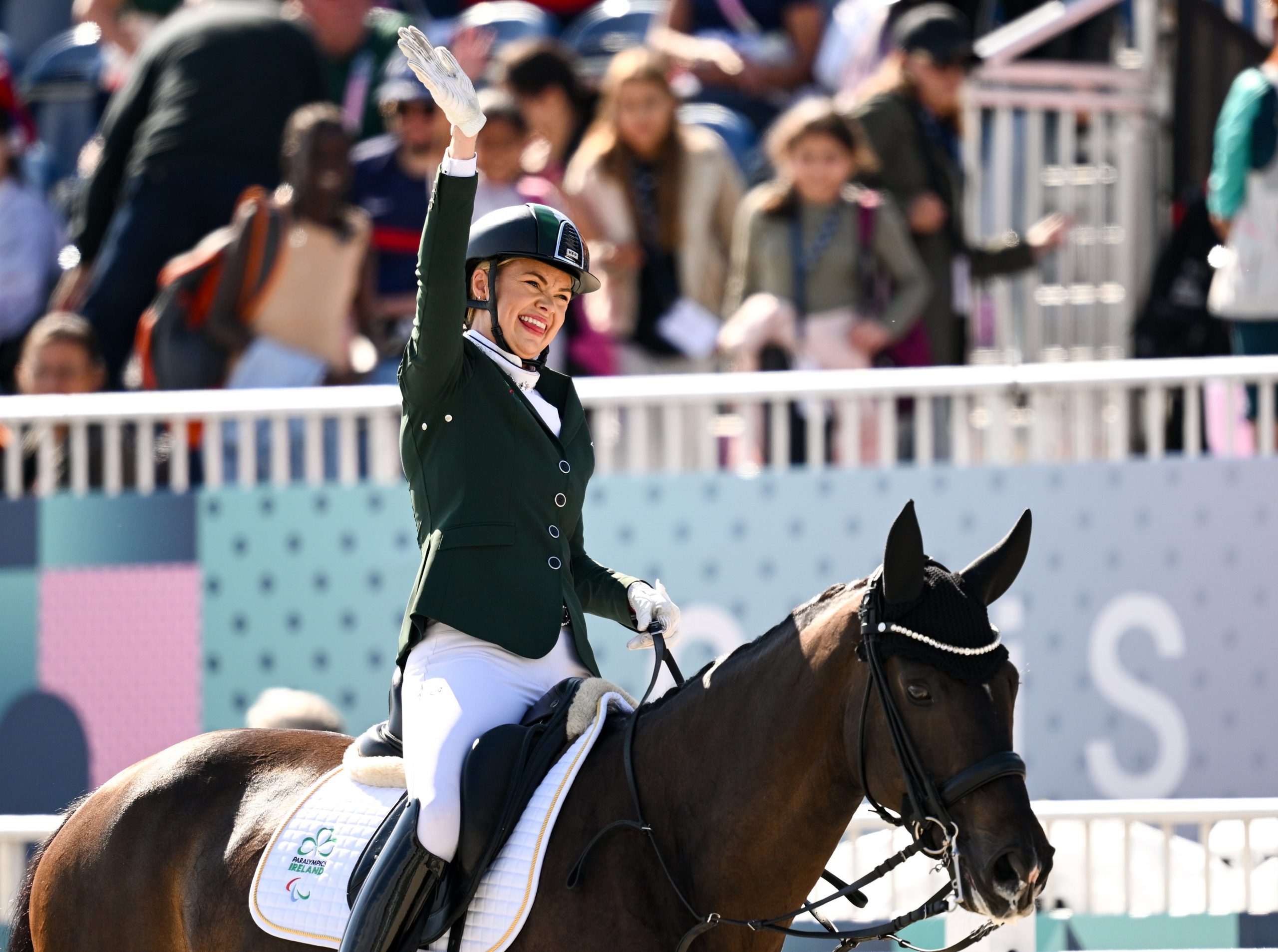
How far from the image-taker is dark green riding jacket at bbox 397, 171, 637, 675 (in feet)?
12.2

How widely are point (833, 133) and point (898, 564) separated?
4.31 meters

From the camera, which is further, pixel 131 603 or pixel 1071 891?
pixel 131 603

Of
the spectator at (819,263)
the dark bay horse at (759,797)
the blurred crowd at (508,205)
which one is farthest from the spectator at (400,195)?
the dark bay horse at (759,797)

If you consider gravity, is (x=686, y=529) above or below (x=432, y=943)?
above

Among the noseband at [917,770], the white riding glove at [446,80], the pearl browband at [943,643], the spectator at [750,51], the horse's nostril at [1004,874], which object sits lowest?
the horse's nostril at [1004,874]

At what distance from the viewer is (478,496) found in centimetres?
375

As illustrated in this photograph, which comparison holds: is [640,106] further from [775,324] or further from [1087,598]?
[1087,598]

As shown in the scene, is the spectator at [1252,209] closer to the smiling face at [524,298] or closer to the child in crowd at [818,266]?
the child in crowd at [818,266]

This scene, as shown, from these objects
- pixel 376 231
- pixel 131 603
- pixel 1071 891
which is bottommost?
pixel 1071 891

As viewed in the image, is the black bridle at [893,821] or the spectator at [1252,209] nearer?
the black bridle at [893,821]

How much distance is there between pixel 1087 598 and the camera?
649cm

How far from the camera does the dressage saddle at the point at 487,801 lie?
142 inches

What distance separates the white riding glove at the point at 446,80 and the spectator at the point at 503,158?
13.4ft

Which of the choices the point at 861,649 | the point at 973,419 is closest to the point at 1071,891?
the point at 973,419
